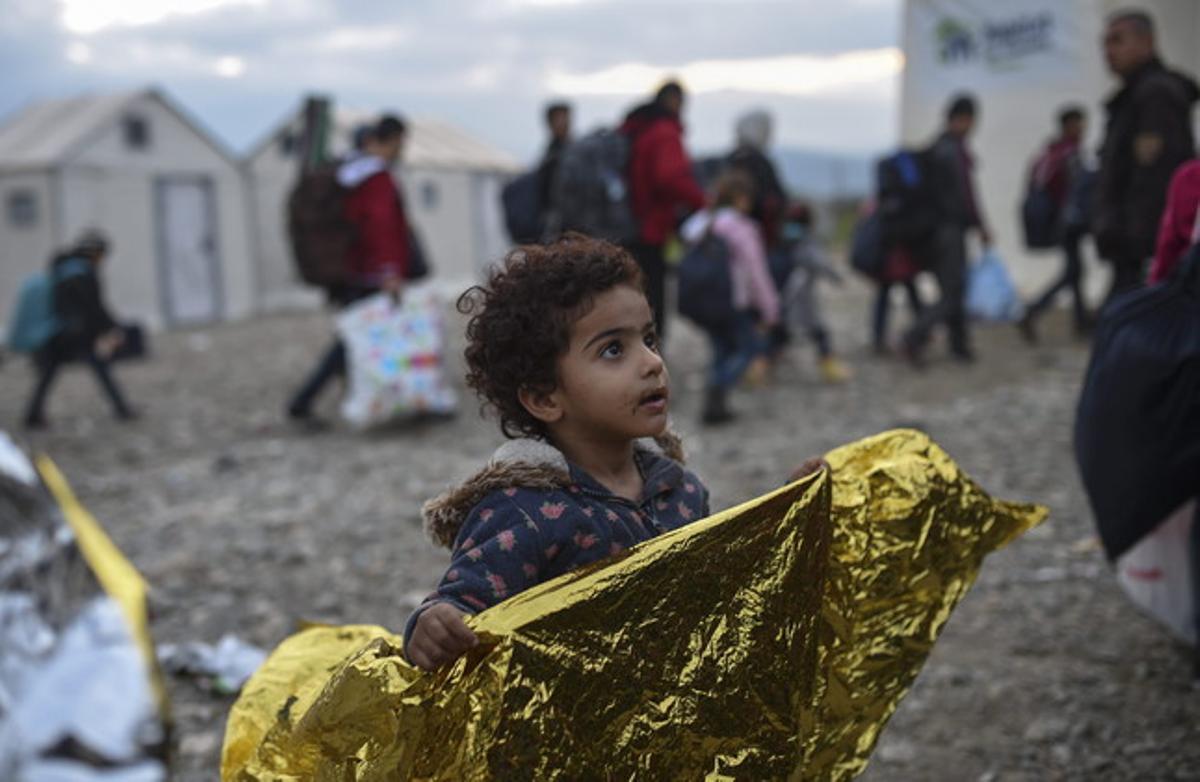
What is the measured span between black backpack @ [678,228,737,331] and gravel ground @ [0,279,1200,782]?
0.69 metres

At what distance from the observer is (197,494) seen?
6312 mm

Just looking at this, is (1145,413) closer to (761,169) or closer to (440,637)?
(440,637)

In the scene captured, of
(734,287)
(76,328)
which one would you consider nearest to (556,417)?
(734,287)

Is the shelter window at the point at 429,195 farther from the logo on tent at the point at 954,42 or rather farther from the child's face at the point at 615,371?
the child's face at the point at 615,371

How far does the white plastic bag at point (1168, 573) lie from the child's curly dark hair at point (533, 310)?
1970 mm

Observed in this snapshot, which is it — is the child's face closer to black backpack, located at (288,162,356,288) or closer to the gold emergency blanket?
the gold emergency blanket

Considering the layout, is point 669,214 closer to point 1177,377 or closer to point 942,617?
point 1177,377

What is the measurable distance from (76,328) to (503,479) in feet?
24.7

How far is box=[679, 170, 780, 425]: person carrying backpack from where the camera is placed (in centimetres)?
696

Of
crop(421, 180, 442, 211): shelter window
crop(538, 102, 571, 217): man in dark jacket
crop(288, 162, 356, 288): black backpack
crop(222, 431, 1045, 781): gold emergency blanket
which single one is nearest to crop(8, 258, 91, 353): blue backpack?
crop(288, 162, 356, 288): black backpack

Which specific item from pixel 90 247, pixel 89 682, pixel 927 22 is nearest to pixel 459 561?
pixel 89 682

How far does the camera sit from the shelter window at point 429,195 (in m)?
19.2

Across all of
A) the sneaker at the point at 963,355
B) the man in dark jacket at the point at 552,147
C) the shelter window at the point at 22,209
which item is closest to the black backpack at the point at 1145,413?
the man in dark jacket at the point at 552,147

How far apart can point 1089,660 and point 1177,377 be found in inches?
41.2
